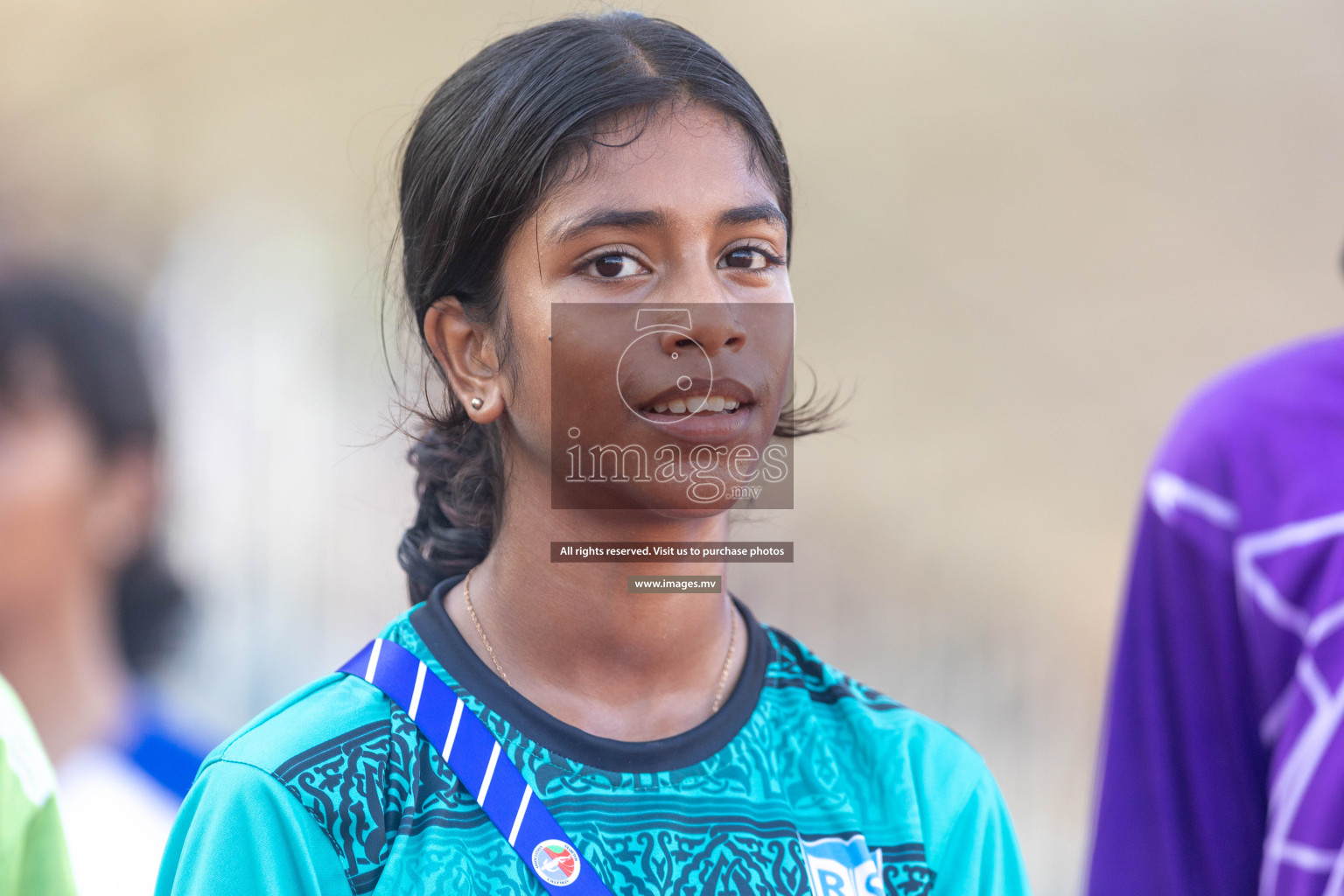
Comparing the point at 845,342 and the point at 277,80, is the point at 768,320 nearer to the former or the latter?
the point at 845,342

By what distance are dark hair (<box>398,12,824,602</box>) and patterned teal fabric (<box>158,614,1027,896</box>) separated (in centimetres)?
31

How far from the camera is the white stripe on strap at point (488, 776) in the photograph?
1792 mm

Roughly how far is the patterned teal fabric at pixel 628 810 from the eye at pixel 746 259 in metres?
0.65

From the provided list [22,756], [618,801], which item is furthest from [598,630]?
[22,756]

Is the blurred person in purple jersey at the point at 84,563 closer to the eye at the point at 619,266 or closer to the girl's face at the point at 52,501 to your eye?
the girl's face at the point at 52,501

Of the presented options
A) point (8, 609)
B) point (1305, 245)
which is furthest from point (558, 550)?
point (1305, 245)

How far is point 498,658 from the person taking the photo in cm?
200

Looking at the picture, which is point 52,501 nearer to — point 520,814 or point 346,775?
point 346,775

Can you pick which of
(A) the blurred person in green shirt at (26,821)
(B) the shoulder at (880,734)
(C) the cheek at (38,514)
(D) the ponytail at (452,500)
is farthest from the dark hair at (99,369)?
(B) the shoulder at (880,734)

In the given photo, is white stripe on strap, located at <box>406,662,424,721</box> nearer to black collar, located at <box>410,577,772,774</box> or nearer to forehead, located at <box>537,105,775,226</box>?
black collar, located at <box>410,577,772,774</box>

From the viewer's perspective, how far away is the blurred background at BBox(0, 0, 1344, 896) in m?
6.38

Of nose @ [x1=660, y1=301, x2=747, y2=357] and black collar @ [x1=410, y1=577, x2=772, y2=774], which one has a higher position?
nose @ [x1=660, y1=301, x2=747, y2=357]

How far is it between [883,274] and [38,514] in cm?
649
